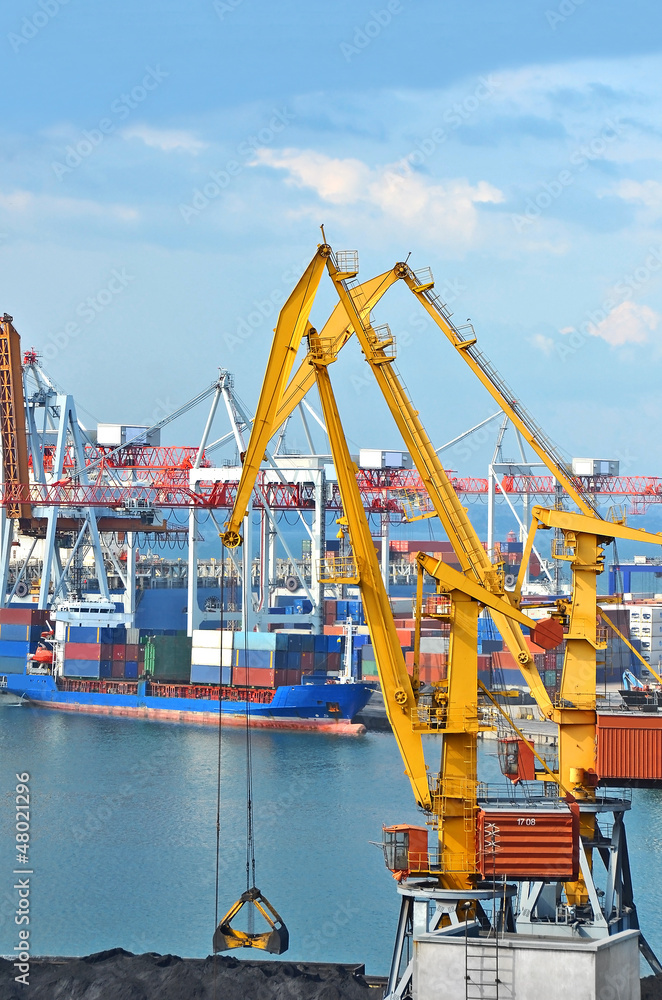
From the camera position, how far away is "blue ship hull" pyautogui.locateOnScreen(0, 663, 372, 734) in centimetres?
4956

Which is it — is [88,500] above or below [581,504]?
above

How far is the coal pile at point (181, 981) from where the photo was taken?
1961 cm

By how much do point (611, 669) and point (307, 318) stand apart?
120 ft

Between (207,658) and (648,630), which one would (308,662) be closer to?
(207,658)

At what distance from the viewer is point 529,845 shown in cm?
1753

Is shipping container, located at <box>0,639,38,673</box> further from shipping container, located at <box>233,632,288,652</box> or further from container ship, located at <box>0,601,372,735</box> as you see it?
shipping container, located at <box>233,632,288,652</box>

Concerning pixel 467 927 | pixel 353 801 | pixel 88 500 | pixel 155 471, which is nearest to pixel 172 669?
pixel 88 500

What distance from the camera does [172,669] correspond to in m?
55.4

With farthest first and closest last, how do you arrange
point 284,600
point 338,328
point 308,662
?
point 284,600 < point 308,662 < point 338,328

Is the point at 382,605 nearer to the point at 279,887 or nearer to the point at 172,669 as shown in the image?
the point at 279,887

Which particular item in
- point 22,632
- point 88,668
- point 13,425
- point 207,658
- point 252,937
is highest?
point 13,425

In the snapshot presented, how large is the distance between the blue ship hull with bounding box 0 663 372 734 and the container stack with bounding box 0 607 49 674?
28.2 inches

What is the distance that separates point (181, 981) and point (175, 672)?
117 ft

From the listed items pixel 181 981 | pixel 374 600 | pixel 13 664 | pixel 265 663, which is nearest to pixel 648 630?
pixel 265 663
